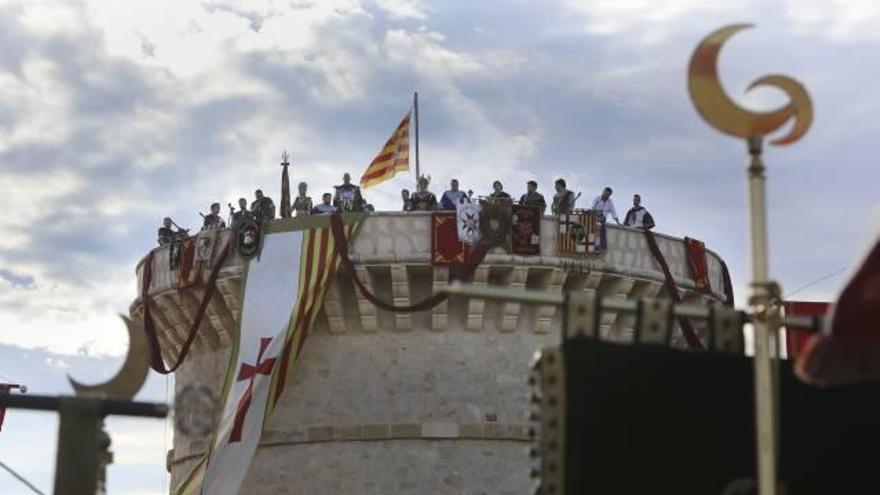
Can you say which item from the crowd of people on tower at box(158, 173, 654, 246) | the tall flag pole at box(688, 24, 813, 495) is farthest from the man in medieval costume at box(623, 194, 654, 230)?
the tall flag pole at box(688, 24, 813, 495)

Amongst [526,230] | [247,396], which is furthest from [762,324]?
[247,396]

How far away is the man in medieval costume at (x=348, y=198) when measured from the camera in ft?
102

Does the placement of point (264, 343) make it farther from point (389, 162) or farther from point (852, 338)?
point (852, 338)

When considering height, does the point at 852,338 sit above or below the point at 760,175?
below

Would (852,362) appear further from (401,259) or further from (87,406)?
(401,259)

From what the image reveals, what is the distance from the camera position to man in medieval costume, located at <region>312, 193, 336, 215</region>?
31.1 meters

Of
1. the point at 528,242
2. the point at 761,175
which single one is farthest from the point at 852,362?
the point at 528,242

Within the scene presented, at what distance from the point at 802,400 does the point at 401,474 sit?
19.8 m

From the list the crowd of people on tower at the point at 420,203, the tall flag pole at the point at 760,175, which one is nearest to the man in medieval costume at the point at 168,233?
the crowd of people on tower at the point at 420,203

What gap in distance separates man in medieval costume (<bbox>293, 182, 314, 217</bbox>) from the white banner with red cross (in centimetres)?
87

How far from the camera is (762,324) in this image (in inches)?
364

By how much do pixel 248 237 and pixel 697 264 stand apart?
9.05 metres

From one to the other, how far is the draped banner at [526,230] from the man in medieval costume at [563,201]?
20.2 inches

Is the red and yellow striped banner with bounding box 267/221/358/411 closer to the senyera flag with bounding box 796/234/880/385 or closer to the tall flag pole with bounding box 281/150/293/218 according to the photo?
the tall flag pole with bounding box 281/150/293/218
